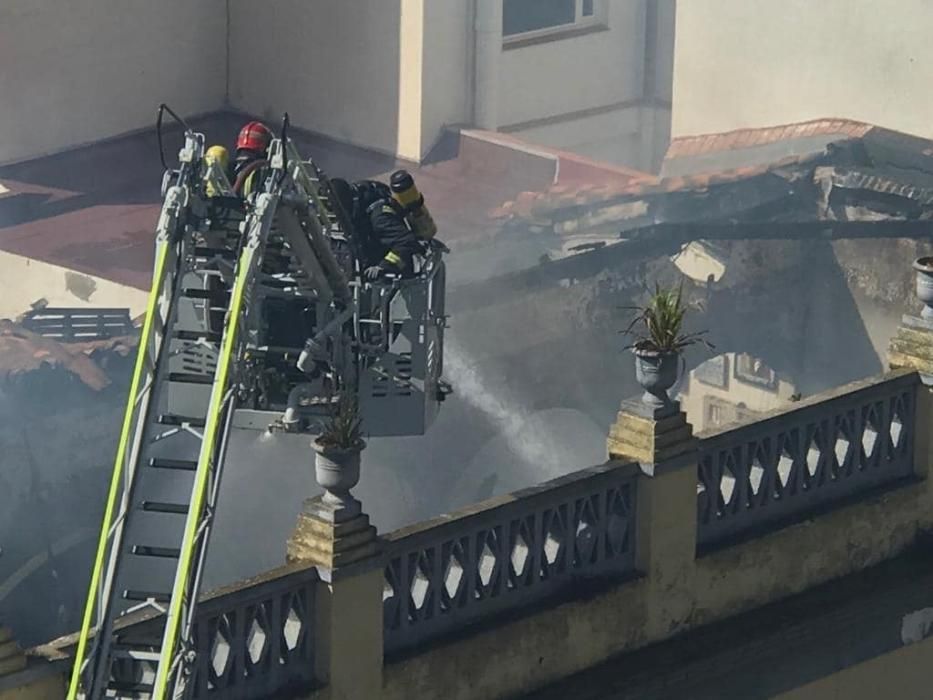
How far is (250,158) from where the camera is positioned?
22125 millimetres

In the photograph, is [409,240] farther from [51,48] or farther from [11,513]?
[51,48]

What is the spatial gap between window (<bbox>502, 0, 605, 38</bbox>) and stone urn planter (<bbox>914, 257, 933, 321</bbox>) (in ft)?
77.5

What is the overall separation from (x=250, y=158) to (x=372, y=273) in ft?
5.54

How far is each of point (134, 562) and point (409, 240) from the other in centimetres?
→ 367

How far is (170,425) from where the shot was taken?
18.3m

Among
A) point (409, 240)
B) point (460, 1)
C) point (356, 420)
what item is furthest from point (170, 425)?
point (460, 1)

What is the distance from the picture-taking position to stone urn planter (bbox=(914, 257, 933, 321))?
20.8 metres

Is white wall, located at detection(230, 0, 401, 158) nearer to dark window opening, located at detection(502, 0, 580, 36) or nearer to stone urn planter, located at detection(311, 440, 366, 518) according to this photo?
dark window opening, located at detection(502, 0, 580, 36)

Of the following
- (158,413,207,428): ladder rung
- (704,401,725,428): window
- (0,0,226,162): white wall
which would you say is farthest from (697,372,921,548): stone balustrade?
(0,0,226,162): white wall

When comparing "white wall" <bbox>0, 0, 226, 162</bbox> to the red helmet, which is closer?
the red helmet

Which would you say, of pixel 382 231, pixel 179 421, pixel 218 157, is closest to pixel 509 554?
pixel 179 421

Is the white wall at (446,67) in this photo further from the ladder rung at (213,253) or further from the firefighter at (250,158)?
the ladder rung at (213,253)

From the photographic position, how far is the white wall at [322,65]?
42.9 metres

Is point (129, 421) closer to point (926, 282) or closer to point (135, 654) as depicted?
point (135, 654)
